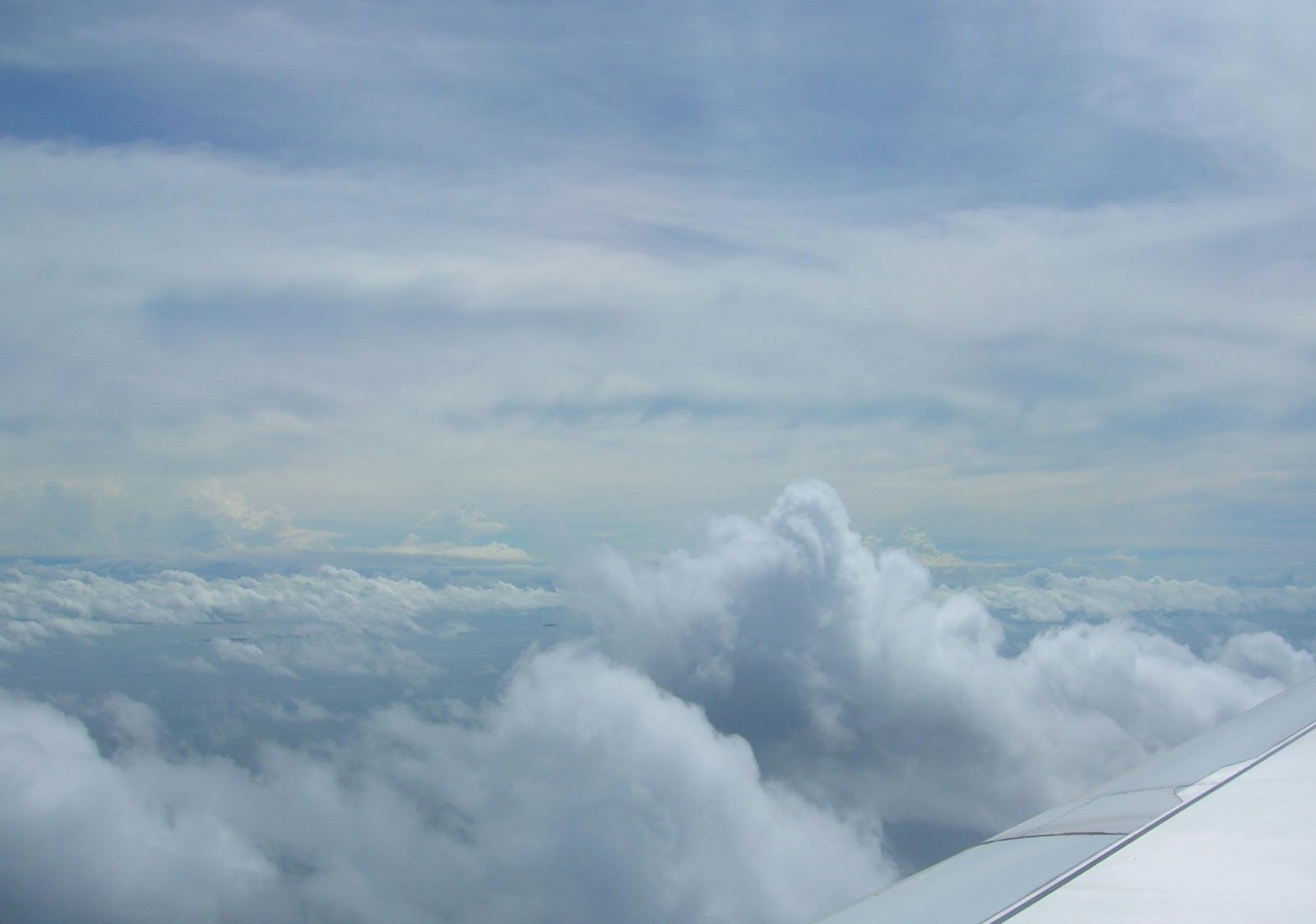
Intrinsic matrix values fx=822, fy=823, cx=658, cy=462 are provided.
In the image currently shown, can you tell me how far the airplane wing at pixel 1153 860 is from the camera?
4996 mm

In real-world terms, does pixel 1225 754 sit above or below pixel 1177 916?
above

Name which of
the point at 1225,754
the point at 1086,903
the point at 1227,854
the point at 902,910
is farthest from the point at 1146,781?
the point at 902,910

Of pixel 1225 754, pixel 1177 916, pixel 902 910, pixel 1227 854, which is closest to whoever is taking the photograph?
pixel 1177 916

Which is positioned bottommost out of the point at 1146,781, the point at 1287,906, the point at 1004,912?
the point at 1287,906

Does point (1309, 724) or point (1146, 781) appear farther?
point (1309, 724)

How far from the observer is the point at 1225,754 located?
9117 millimetres

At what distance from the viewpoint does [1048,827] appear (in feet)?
23.7

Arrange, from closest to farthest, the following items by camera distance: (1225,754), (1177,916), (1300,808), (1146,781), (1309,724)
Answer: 1. (1177,916)
2. (1300,808)
3. (1146,781)
4. (1225,754)
5. (1309,724)

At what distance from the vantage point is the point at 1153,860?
19.3ft

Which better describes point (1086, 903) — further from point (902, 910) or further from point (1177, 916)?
point (902, 910)

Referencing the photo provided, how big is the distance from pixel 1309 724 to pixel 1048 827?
525 centimetres

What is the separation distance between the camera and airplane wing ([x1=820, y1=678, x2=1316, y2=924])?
4996mm

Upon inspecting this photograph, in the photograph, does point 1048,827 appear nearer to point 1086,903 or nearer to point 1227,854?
point 1227,854

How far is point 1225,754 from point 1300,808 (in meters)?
2.29
